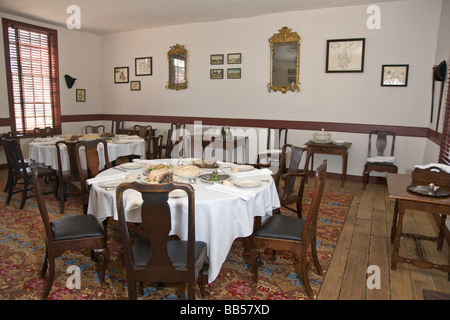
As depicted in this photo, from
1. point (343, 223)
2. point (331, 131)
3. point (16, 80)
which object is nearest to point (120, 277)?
point (343, 223)

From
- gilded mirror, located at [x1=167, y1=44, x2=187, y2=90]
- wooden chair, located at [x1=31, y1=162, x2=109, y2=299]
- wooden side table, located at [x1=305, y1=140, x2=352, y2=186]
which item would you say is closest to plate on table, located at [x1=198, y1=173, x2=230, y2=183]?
wooden chair, located at [x1=31, y1=162, x2=109, y2=299]

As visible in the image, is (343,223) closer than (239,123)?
Yes

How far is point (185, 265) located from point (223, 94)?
5462mm

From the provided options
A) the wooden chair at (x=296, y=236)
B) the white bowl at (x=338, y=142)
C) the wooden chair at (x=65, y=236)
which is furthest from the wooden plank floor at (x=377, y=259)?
the wooden chair at (x=65, y=236)

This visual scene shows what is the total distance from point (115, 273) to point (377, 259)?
240 centimetres

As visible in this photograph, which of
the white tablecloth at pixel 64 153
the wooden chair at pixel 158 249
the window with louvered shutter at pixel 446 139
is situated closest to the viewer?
the wooden chair at pixel 158 249

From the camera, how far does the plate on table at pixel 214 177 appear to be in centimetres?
273

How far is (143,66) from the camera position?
8.02 metres

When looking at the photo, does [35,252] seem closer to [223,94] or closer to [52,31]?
[223,94]

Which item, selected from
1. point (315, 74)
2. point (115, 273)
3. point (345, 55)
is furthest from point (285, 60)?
point (115, 273)

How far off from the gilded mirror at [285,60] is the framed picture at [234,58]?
0.73 m

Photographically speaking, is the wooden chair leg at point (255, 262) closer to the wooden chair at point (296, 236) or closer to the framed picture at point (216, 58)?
the wooden chair at point (296, 236)

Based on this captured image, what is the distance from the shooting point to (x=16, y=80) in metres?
6.77

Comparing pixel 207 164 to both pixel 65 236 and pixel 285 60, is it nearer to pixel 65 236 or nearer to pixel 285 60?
pixel 65 236
